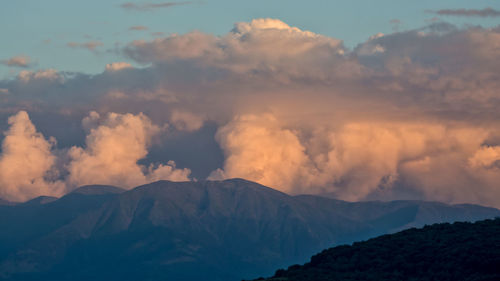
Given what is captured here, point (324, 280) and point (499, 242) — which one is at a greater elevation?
point (499, 242)

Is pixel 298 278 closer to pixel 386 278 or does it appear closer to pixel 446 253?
pixel 386 278

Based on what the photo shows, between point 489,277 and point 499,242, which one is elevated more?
point 499,242

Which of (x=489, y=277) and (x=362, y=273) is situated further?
(x=362, y=273)

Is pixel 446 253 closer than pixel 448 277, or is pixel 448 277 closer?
pixel 448 277

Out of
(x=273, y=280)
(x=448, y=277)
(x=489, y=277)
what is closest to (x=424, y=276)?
(x=448, y=277)

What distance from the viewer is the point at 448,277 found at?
186m

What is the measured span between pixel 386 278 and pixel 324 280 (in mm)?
16592

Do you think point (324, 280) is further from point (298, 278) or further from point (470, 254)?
point (470, 254)

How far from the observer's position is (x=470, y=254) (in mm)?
192375

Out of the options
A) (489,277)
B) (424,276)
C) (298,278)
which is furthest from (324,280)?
(489,277)

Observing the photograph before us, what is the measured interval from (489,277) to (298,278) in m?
45.6

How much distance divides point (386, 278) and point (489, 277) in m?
27.0

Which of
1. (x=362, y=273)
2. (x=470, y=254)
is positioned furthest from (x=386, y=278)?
(x=470, y=254)

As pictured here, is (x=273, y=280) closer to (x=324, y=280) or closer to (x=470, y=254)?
(x=324, y=280)
